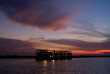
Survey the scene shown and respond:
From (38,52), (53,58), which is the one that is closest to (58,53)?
(53,58)

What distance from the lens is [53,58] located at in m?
182

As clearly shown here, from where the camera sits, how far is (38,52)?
180 m

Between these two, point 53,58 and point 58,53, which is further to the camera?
point 58,53

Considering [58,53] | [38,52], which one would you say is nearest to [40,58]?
[38,52]

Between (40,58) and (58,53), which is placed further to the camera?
(58,53)

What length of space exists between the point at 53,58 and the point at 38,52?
817 inches

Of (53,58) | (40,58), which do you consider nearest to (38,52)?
(40,58)

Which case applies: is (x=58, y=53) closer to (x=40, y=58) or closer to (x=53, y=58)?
(x=53, y=58)

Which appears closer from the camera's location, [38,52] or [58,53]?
[38,52]

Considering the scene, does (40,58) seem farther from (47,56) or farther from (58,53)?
(58,53)

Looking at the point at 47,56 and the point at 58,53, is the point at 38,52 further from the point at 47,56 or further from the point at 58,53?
the point at 58,53

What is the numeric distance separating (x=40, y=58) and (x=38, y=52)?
884cm

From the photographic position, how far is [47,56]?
7067 inches

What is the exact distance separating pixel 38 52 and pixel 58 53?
30941 millimetres
